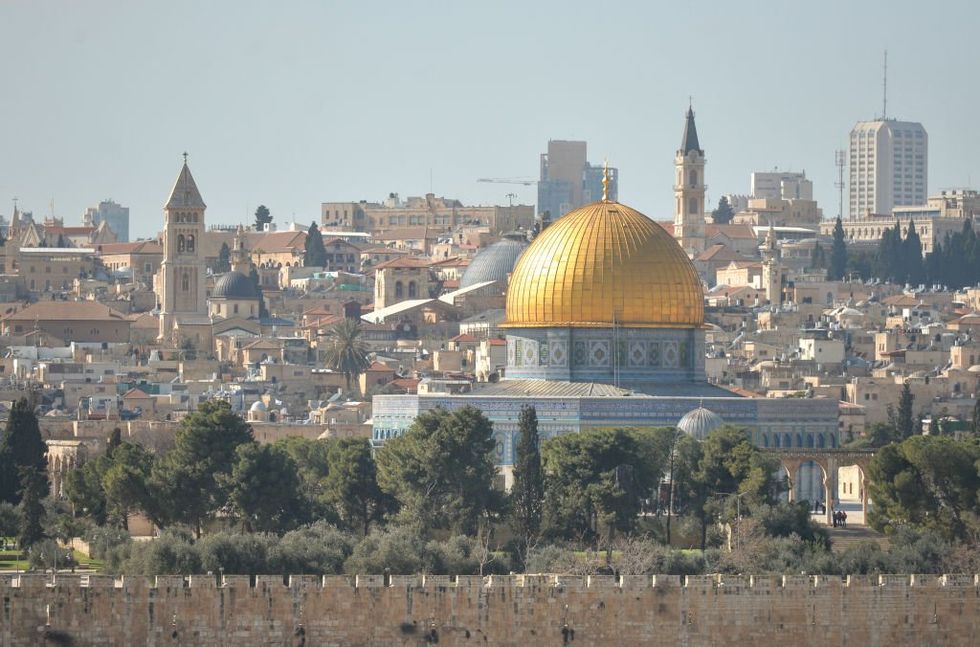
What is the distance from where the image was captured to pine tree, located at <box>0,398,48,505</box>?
7088 cm

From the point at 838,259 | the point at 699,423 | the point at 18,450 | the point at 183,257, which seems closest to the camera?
the point at 18,450

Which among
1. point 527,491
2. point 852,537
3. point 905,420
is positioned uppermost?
point 905,420

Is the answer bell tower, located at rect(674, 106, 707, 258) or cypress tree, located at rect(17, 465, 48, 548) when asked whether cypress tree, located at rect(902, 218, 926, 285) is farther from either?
cypress tree, located at rect(17, 465, 48, 548)

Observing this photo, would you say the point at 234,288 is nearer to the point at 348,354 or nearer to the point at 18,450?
the point at 348,354

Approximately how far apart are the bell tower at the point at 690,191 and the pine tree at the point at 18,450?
80.0 metres

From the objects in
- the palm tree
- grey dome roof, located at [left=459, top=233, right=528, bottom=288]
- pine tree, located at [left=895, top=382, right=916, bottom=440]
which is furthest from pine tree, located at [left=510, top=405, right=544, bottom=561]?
grey dome roof, located at [left=459, top=233, right=528, bottom=288]

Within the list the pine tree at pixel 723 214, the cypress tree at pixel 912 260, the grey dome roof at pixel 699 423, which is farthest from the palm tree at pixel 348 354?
the pine tree at pixel 723 214

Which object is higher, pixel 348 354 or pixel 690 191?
pixel 690 191

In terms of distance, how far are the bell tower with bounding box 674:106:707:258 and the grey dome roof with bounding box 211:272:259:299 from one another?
791 inches

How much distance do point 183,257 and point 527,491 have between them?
69.4m

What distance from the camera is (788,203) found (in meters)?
196

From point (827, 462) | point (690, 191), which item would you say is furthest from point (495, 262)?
point (827, 462)

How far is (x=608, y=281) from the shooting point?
76938 mm

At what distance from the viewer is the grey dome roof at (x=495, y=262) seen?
13725 centimetres
